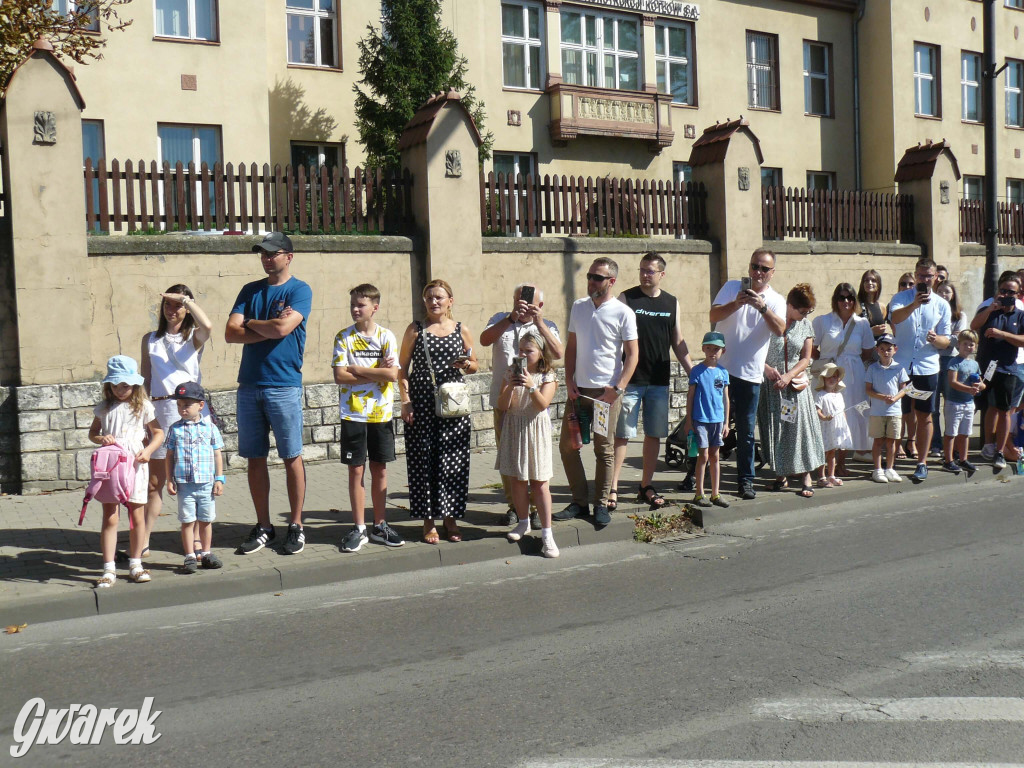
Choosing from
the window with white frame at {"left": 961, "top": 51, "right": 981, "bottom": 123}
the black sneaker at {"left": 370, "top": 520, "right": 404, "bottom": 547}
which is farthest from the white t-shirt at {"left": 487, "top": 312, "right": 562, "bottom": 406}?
the window with white frame at {"left": 961, "top": 51, "right": 981, "bottom": 123}

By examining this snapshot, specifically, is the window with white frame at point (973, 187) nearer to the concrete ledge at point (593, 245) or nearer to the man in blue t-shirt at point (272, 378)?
the concrete ledge at point (593, 245)

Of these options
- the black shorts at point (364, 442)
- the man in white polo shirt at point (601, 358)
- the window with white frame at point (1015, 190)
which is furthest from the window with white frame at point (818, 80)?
the black shorts at point (364, 442)

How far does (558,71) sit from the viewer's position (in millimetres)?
22078

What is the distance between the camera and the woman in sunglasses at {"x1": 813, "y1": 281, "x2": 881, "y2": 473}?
32.0ft

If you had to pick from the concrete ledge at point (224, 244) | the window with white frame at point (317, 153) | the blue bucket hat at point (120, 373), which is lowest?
the blue bucket hat at point (120, 373)

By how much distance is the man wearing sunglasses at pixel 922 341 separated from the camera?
10016 mm

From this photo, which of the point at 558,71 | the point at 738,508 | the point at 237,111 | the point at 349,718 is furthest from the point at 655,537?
the point at 558,71

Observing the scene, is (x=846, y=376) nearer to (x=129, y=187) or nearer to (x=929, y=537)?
(x=929, y=537)

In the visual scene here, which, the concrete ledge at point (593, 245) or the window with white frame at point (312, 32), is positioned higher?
the window with white frame at point (312, 32)

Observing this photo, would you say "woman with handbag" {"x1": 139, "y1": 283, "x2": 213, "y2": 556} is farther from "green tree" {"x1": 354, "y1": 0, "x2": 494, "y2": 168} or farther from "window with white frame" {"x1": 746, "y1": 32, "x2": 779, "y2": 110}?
"window with white frame" {"x1": 746, "y1": 32, "x2": 779, "y2": 110}

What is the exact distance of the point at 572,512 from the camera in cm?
815

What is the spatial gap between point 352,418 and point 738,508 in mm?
3448

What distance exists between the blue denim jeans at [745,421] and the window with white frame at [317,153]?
13067mm

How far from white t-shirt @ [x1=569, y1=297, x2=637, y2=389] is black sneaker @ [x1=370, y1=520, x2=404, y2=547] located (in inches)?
75.0
